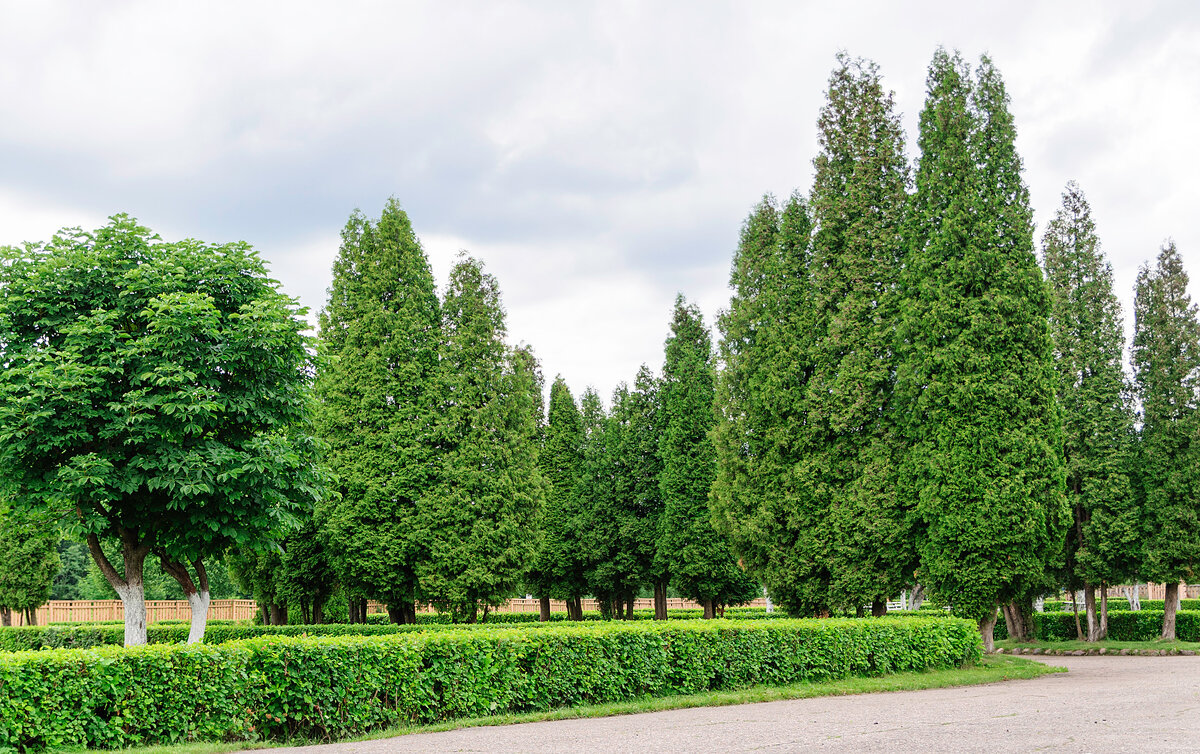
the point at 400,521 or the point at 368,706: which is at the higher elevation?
the point at 400,521

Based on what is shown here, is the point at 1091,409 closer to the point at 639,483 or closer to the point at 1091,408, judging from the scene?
the point at 1091,408

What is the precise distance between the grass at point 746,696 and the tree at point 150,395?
511 cm

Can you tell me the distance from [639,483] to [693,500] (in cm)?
299

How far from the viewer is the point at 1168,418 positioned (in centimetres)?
2423

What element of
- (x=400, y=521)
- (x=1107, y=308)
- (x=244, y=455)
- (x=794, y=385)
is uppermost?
(x=1107, y=308)

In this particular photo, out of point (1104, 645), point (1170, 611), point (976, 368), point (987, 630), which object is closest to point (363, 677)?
point (976, 368)

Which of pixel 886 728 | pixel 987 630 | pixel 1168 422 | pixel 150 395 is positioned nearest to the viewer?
pixel 886 728

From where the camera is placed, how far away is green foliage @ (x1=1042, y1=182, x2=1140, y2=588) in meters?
24.2

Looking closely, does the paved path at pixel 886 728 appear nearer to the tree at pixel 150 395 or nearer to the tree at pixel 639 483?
the tree at pixel 150 395

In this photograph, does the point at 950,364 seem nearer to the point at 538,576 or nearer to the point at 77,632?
the point at 538,576

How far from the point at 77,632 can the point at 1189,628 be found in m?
33.8

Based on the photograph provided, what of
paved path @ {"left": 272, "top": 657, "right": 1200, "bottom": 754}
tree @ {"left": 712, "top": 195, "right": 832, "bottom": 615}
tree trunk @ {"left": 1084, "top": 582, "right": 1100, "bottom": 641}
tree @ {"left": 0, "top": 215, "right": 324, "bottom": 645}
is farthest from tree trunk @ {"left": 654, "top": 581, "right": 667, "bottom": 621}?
tree @ {"left": 0, "top": 215, "right": 324, "bottom": 645}

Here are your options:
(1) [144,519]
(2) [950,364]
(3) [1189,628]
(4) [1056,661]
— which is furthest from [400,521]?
(3) [1189,628]

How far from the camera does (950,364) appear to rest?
18219 millimetres
